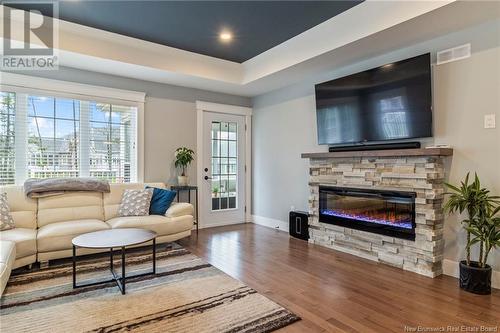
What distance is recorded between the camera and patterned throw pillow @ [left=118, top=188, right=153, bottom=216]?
3.85m

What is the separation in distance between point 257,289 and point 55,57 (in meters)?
3.55

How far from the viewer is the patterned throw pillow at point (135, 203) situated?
152 inches

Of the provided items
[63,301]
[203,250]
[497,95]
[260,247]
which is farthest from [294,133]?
[63,301]

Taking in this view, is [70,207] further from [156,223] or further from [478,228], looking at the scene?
[478,228]

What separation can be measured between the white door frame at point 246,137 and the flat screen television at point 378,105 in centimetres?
178

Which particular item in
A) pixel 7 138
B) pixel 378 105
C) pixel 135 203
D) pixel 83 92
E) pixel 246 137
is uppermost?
pixel 83 92

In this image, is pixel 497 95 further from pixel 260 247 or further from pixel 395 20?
pixel 260 247

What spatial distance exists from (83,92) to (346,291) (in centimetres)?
406

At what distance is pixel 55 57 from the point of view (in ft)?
11.8

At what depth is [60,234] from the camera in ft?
10.1

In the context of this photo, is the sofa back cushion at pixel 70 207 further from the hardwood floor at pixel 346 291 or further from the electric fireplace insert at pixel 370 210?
the electric fireplace insert at pixel 370 210

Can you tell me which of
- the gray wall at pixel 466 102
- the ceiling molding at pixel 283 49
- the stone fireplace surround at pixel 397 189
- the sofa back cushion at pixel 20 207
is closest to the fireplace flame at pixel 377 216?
the stone fireplace surround at pixel 397 189

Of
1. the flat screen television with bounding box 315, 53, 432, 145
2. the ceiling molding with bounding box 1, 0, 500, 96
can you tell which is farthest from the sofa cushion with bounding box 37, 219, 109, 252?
the flat screen television with bounding box 315, 53, 432, 145

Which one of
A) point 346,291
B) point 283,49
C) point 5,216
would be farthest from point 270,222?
point 5,216
